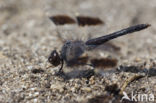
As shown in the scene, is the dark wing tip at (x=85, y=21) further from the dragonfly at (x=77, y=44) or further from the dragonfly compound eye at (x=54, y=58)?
the dragonfly compound eye at (x=54, y=58)

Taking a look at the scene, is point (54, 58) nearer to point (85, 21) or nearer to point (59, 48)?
point (59, 48)

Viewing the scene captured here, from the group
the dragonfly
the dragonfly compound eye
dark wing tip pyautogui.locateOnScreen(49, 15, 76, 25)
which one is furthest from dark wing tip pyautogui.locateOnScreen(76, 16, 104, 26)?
the dragonfly compound eye

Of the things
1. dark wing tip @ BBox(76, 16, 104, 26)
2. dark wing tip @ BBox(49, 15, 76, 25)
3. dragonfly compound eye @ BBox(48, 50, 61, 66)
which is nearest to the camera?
dragonfly compound eye @ BBox(48, 50, 61, 66)

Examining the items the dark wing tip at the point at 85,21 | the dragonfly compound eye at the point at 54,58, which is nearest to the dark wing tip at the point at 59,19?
the dark wing tip at the point at 85,21

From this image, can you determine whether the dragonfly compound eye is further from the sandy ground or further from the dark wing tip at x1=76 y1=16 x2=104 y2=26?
the dark wing tip at x1=76 y1=16 x2=104 y2=26

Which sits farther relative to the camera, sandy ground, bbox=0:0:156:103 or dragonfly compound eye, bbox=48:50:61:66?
dragonfly compound eye, bbox=48:50:61:66

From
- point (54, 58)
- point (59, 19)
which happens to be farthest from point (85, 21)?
point (54, 58)

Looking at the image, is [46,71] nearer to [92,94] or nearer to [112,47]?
[92,94]
